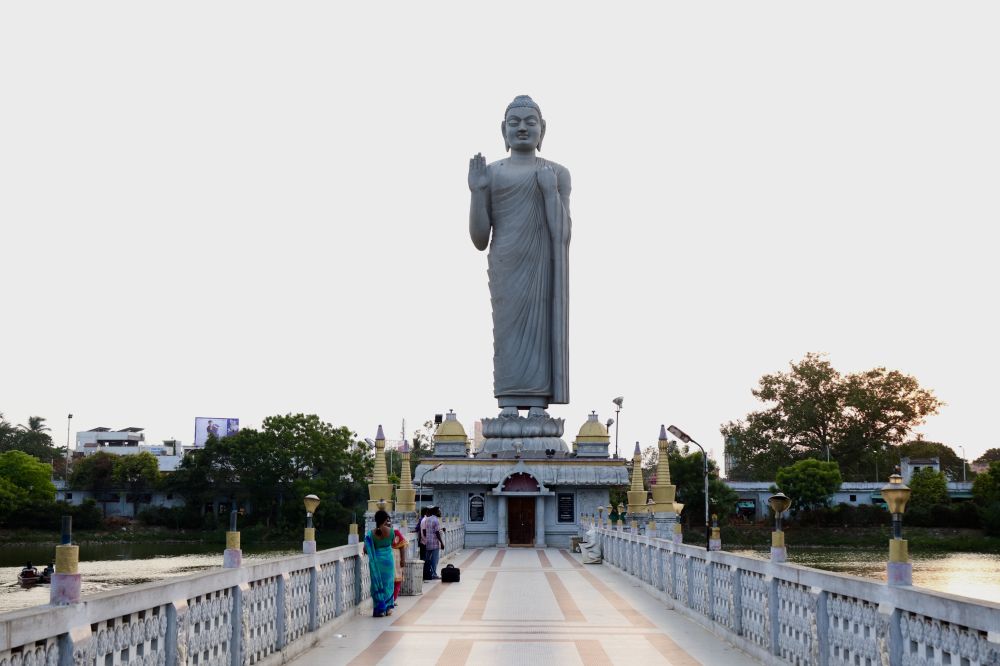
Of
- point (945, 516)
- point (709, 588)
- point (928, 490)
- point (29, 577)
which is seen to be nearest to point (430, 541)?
point (709, 588)

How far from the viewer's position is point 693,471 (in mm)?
55281

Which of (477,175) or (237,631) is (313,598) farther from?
(477,175)

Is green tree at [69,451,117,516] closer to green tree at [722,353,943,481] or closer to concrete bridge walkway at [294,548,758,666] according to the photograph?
green tree at [722,353,943,481]

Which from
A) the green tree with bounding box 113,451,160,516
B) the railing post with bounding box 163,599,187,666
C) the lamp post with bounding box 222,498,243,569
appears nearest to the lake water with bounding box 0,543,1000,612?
the green tree with bounding box 113,451,160,516

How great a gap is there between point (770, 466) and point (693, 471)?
9.62 metres

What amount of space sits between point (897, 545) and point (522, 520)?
102ft

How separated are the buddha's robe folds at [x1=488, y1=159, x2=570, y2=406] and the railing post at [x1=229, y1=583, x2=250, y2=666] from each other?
30.0 meters

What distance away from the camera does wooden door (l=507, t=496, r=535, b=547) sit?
3631cm

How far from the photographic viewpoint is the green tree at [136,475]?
57.9 m

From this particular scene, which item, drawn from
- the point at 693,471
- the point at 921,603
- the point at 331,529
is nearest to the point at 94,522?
the point at 331,529

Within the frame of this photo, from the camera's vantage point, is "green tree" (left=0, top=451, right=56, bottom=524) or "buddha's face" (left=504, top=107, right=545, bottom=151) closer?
"buddha's face" (left=504, top=107, right=545, bottom=151)

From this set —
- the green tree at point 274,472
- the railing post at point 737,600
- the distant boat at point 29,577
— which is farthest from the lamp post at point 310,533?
the green tree at point 274,472

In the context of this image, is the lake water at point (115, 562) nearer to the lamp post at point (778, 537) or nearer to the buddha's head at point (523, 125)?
the buddha's head at point (523, 125)

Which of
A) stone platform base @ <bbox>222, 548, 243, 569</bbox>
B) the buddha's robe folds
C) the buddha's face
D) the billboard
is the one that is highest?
the buddha's face
